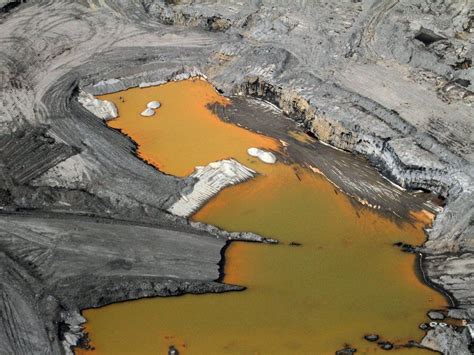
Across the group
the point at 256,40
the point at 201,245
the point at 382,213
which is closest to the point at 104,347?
the point at 201,245

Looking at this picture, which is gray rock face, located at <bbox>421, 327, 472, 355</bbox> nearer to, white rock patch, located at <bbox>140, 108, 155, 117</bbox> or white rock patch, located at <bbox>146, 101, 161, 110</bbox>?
white rock patch, located at <bbox>140, 108, 155, 117</bbox>

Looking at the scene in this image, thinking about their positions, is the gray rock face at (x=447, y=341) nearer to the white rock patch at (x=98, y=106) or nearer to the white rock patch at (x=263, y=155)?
the white rock patch at (x=263, y=155)

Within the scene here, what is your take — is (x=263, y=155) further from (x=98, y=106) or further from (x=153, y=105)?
(x=98, y=106)

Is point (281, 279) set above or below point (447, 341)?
below

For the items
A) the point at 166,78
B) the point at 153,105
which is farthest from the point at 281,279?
the point at 166,78

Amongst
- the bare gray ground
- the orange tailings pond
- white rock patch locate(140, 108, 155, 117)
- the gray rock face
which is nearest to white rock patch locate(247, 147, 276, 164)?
the orange tailings pond

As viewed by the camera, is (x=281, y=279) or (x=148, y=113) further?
(x=148, y=113)

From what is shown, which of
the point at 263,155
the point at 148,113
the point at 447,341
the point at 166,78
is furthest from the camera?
the point at 166,78
